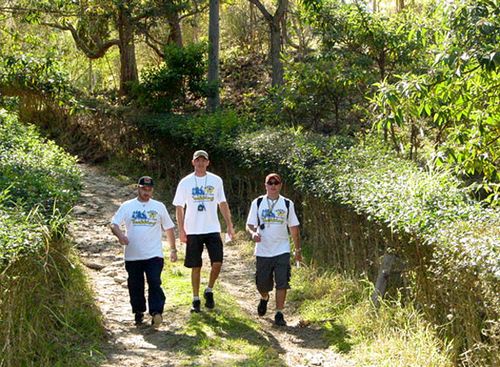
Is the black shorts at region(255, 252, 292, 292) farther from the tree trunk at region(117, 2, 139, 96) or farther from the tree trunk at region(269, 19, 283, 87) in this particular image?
the tree trunk at region(117, 2, 139, 96)

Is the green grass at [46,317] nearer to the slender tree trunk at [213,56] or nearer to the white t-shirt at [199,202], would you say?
the white t-shirt at [199,202]

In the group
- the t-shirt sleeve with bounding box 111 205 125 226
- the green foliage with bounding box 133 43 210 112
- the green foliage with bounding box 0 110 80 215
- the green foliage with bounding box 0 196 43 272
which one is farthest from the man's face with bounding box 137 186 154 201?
the green foliage with bounding box 133 43 210 112

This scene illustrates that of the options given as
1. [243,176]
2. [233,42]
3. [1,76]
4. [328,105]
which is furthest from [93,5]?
[233,42]

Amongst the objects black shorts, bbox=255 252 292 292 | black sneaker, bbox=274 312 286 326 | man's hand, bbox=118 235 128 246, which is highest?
man's hand, bbox=118 235 128 246

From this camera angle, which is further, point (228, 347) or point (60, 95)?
point (60, 95)

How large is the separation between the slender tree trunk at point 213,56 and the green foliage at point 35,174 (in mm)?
8889

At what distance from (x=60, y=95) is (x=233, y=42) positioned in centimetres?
1976

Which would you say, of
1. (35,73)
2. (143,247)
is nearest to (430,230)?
(143,247)

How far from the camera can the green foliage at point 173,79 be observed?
2122cm

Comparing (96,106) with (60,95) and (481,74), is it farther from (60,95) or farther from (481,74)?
(481,74)

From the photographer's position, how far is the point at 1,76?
13258 mm

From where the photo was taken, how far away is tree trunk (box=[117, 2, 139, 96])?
23.4 m

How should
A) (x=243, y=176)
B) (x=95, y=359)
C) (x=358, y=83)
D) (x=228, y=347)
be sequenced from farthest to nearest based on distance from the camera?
(x=358, y=83)
(x=243, y=176)
(x=228, y=347)
(x=95, y=359)

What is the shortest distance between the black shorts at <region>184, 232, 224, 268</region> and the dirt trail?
0.65 m
